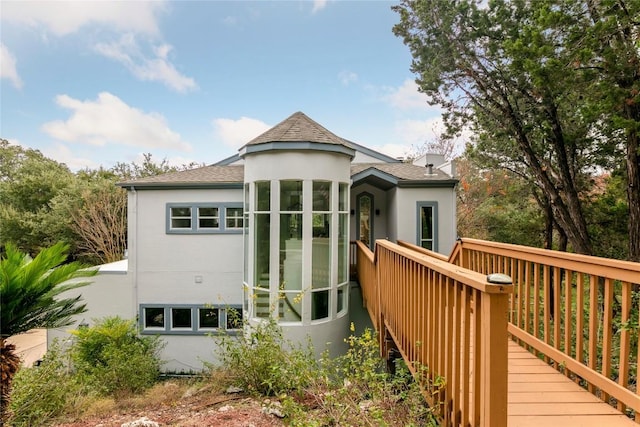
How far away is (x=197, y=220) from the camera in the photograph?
8750 mm

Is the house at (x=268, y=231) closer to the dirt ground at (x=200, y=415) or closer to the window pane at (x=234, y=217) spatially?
the window pane at (x=234, y=217)

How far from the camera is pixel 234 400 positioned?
14.3ft

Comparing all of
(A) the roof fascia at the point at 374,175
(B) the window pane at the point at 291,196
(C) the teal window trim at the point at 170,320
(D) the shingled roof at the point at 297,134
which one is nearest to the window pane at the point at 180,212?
(C) the teal window trim at the point at 170,320

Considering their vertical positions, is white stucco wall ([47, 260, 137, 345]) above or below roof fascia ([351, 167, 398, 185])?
below

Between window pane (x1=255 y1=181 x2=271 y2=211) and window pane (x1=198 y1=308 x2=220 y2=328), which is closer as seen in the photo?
window pane (x1=255 y1=181 x2=271 y2=211)

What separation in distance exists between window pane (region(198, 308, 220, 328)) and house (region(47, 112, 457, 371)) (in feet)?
0.09

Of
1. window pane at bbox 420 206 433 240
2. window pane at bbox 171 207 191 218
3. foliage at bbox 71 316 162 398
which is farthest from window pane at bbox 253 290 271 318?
window pane at bbox 420 206 433 240

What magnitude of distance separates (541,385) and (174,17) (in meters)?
11.5

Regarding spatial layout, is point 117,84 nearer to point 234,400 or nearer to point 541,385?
point 234,400

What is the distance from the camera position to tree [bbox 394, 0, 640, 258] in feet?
18.3

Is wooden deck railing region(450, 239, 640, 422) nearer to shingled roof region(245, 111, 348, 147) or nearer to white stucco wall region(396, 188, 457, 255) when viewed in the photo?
shingled roof region(245, 111, 348, 147)

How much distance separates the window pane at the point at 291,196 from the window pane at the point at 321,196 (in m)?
0.33

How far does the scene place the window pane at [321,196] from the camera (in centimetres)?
666

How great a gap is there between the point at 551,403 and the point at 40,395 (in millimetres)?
6282
